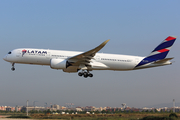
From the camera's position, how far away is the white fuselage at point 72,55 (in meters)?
40.1

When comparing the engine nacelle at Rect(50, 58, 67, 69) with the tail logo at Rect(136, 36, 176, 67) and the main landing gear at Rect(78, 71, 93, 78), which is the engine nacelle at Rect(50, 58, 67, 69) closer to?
the main landing gear at Rect(78, 71, 93, 78)

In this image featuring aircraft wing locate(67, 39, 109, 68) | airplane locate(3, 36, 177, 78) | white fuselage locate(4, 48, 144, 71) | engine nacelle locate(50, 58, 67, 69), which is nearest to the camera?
aircraft wing locate(67, 39, 109, 68)

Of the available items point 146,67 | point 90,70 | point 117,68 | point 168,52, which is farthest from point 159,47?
Answer: point 90,70

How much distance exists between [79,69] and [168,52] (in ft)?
52.8

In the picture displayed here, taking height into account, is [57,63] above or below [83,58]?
below

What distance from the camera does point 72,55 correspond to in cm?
4038

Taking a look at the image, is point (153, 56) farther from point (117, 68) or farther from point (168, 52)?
point (117, 68)

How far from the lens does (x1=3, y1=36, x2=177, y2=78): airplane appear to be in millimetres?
39312

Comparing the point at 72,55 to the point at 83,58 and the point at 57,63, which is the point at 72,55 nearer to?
the point at 83,58

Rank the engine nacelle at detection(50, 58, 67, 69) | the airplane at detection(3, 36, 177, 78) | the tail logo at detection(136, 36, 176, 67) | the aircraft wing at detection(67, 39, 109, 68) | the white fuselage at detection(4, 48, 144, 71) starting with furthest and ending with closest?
the tail logo at detection(136, 36, 176, 67) < the white fuselage at detection(4, 48, 144, 71) < the airplane at detection(3, 36, 177, 78) < the engine nacelle at detection(50, 58, 67, 69) < the aircraft wing at detection(67, 39, 109, 68)

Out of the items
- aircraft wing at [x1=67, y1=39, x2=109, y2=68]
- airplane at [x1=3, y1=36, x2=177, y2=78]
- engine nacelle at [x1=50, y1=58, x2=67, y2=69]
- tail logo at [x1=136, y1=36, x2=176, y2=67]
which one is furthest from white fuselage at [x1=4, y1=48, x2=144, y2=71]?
tail logo at [x1=136, y1=36, x2=176, y2=67]

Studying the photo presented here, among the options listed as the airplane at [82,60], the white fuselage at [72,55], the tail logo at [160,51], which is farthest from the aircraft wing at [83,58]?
the tail logo at [160,51]

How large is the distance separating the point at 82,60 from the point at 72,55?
2044 millimetres

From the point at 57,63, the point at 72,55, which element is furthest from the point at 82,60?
the point at 57,63
